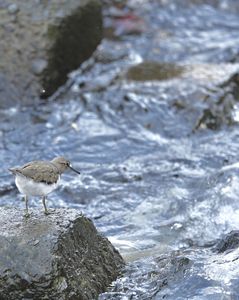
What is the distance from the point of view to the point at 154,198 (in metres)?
8.20

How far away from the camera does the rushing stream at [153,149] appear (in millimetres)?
6281

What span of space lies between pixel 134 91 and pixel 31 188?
5.08 meters

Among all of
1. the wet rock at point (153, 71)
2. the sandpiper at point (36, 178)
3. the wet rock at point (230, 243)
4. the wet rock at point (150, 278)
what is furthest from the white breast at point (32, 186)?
the wet rock at point (153, 71)

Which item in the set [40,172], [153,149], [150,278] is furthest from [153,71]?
Result: [40,172]

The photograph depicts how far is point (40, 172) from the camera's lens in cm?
569

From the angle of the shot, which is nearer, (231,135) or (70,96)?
(231,135)

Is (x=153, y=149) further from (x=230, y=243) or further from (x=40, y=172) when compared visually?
(x=40, y=172)

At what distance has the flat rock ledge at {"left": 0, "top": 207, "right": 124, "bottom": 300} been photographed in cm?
532

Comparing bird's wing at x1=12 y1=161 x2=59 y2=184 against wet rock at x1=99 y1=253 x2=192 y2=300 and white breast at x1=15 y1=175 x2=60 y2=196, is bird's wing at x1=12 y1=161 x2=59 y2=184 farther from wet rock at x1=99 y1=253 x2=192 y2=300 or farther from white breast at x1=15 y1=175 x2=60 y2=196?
wet rock at x1=99 y1=253 x2=192 y2=300

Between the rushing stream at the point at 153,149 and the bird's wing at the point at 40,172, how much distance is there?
1038mm

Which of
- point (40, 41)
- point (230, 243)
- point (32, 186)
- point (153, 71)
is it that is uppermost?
point (32, 186)

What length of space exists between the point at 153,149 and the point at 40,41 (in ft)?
8.17

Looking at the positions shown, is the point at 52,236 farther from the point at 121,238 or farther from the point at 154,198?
the point at 154,198

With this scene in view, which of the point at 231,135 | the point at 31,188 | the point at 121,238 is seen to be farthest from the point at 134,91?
the point at 31,188
